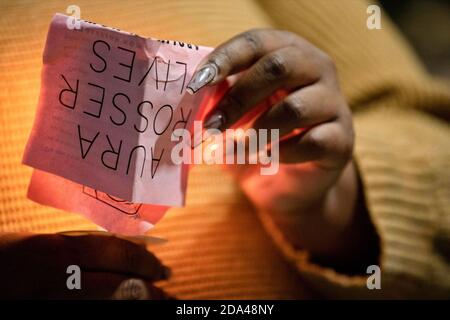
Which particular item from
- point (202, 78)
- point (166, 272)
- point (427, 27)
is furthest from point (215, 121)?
point (427, 27)

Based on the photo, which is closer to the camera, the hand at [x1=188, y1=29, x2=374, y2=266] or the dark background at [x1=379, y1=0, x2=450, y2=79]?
the hand at [x1=188, y1=29, x2=374, y2=266]

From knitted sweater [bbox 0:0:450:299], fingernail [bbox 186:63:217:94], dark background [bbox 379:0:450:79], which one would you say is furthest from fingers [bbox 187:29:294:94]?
dark background [bbox 379:0:450:79]

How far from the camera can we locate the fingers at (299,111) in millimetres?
487

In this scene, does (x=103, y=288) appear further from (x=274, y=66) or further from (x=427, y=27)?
(x=427, y=27)

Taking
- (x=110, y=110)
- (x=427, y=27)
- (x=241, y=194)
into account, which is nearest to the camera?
(x=110, y=110)

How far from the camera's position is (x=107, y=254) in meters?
0.46

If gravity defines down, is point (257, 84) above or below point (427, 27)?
below

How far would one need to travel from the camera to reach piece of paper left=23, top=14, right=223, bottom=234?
40cm

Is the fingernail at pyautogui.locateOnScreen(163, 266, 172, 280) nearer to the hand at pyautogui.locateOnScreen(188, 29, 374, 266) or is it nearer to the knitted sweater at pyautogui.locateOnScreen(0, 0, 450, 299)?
the knitted sweater at pyautogui.locateOnScreen(0, 0, 450, 299)

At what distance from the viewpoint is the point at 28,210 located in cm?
49

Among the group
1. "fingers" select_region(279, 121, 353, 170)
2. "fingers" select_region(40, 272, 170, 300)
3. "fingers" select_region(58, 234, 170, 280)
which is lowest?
"fingers" select_region(40, 272, 170, 300)

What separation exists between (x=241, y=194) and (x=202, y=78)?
234 millimetres

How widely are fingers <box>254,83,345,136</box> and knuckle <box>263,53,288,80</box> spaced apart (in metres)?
0.03
